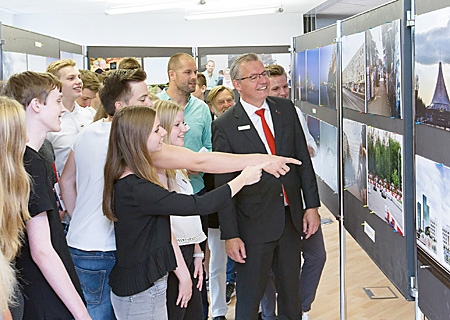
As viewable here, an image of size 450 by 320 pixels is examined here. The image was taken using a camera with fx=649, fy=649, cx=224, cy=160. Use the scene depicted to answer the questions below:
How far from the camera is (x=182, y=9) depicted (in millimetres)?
13164

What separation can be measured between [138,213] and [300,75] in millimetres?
3423

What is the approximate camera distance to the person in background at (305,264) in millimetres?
4426

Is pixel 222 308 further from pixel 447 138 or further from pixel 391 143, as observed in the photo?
pixel 447 138

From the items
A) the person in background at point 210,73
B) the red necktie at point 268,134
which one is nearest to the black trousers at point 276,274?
the red necktie at point 268,134

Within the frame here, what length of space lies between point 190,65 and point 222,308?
185cm

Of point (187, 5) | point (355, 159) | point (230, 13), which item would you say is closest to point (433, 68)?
point (355, 159)

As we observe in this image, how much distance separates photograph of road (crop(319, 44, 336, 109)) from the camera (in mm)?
4305

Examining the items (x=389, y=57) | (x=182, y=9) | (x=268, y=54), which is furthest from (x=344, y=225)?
(x=182, y=9)

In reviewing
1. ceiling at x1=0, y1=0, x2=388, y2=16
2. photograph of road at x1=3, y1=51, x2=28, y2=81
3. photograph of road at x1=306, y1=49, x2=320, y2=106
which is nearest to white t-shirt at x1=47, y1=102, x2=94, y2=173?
photograph of road at x1=3, y1=51, x2=28, y2=81

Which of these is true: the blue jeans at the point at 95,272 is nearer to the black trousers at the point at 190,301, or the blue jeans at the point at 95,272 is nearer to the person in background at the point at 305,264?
the black trousers at the point at 190,301

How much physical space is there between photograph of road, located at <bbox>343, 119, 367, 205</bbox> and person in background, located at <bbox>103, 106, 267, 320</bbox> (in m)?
1.01

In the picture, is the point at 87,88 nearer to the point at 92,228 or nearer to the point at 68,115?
the point at 68,115

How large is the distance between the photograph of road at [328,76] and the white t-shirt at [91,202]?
183 cm

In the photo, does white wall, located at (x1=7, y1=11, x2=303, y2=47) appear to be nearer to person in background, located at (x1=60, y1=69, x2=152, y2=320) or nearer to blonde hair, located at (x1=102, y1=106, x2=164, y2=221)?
person in background, located at (x1=60, y1=69, x2=152, y2=320)
